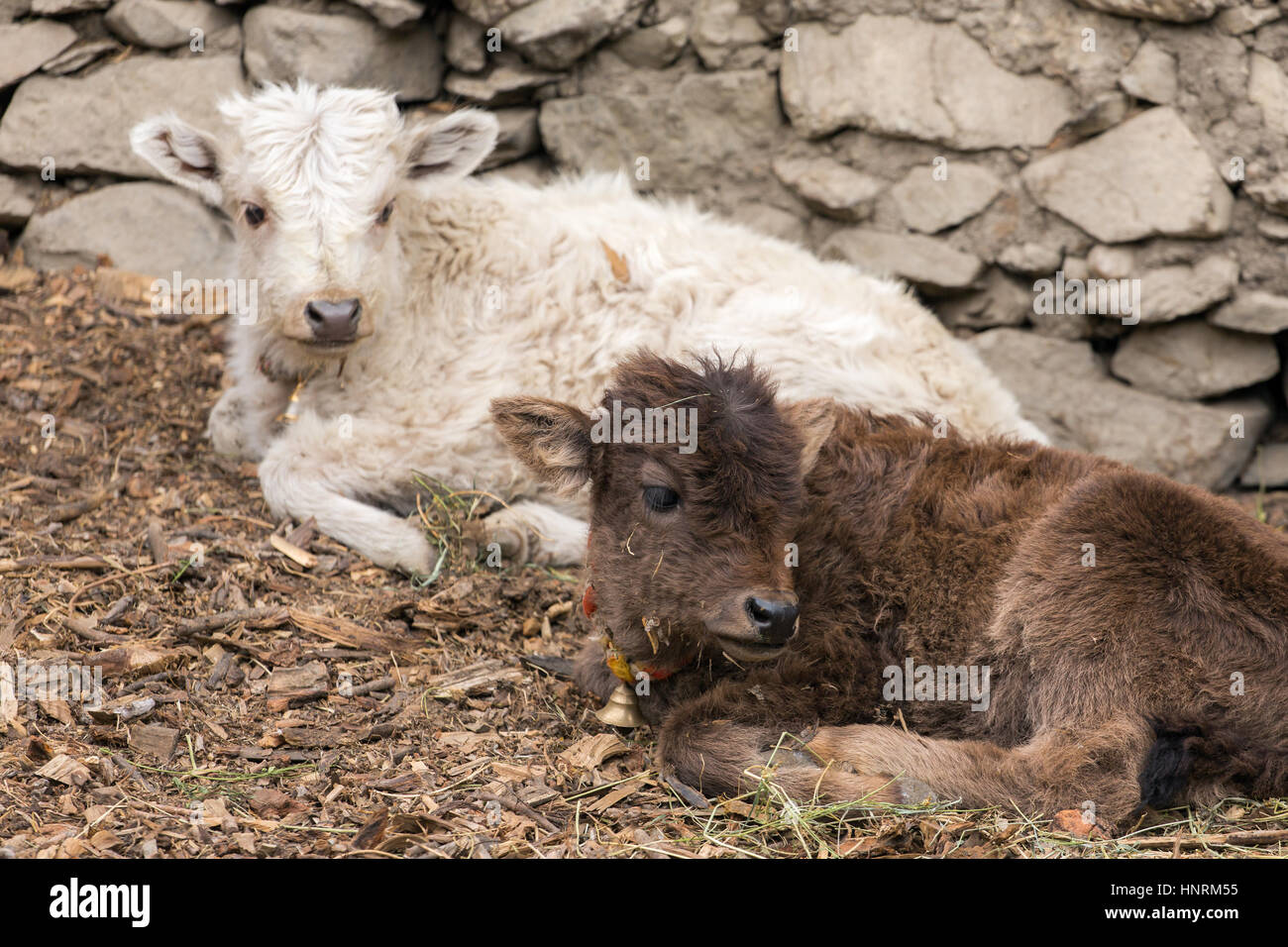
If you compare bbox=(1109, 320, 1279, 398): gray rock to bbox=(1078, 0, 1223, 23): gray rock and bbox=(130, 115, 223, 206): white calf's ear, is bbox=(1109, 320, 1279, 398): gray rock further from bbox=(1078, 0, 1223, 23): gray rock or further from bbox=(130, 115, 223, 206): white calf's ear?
bbox=(130, 115, 223, 206): white calf's ear

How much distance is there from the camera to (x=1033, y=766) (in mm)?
4223

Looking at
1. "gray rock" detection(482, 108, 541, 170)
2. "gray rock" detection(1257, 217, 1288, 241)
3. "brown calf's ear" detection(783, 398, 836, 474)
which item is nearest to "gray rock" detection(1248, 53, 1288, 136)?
"gray rock" detection(1257, 217, 1288, 241)

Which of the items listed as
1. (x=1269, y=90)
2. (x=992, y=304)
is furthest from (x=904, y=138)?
(x=1269, y=90)

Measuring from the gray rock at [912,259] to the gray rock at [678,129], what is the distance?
74cm

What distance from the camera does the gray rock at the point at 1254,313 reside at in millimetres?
7367

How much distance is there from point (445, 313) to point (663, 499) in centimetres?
306

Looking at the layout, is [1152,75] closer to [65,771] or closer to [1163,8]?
[1163,8]

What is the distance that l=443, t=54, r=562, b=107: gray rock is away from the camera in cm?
835

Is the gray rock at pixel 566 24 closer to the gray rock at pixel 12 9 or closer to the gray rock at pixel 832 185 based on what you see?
the gray rock at pixel 832 185

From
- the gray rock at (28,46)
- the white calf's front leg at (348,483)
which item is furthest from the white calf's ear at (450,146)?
the gray rock at (28,46)

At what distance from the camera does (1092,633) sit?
173 inches

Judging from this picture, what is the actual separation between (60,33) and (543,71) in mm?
3119

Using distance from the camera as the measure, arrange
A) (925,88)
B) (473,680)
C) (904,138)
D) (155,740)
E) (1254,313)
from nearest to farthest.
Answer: (155,740) → (473,680) → (1254,313) → (925,88) → (904,138)
